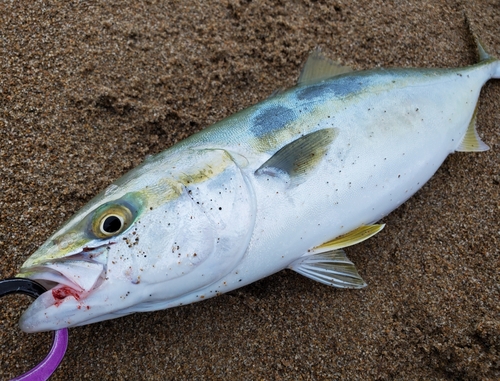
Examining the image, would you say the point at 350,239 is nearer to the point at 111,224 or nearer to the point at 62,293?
the point at 111,224

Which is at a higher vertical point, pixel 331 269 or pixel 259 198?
pixel 259 198

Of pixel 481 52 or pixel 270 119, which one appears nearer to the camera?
pixel 270 119

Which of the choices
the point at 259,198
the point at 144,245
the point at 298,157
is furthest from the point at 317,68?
the point at 144,245

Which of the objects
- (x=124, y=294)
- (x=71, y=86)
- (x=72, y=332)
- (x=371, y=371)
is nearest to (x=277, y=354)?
(x=371, y=371)

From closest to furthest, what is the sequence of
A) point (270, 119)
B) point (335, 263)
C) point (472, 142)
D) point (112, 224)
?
point (112, 224) → point (270, 119) → point (335, 263) → point (472, 142)

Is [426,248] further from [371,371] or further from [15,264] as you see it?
[15,264]

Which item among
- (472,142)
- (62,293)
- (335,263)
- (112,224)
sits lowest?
(335,263)
